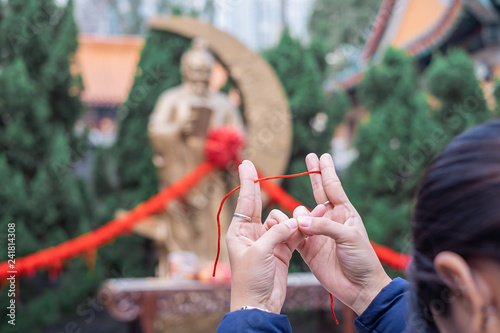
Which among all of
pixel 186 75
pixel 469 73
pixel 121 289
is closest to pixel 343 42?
pixel 469 73

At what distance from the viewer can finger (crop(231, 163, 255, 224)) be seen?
848 millimetres

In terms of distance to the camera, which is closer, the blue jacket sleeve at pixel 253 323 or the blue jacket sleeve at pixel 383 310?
the blue jacket sleeve at pixel 253 323

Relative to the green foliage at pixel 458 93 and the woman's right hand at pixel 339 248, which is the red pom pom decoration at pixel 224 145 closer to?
the green foliage at pixel 458 93

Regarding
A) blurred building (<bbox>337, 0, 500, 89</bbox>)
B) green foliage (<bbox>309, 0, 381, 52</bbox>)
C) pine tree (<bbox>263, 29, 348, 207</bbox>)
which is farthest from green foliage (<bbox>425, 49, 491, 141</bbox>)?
green foliage (<bbox>309, 0, 381, 52</bbox>)

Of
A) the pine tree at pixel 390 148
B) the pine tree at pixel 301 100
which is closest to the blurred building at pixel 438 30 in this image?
the pine tree at pixel 390 148

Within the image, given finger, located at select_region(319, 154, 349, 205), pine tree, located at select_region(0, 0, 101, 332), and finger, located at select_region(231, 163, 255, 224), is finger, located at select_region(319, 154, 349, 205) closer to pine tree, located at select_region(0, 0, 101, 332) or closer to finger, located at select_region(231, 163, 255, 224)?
finger, located at select_region(231, 163, 255, 224)

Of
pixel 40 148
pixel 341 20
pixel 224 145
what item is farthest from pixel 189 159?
pixel 341 20

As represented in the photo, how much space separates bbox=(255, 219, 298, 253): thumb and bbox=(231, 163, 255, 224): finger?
8cm

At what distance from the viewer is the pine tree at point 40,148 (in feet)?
12.6

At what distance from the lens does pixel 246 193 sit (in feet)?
2.79

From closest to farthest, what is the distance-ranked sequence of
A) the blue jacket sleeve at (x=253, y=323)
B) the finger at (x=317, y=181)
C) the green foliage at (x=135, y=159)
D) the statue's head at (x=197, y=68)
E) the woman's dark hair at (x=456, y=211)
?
the woman's dark hair at (x=456, y=211) → the blue jacket sleeve at (x=253, y=323) → the finger at (x=317, y=181) → the statue's head at (x=197, y=68) → the green foliage at (x=135, y=159)

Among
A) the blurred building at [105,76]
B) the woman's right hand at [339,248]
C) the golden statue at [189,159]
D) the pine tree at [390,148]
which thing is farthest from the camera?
the blurred building at [105,76]

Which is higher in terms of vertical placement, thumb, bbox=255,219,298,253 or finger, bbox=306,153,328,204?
finger, bbox=306,153,328,204

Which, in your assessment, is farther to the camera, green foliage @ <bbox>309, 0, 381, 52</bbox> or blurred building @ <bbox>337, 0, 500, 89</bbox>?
green foliage @ <bbox>309, 0, 381, 52</bbox>
